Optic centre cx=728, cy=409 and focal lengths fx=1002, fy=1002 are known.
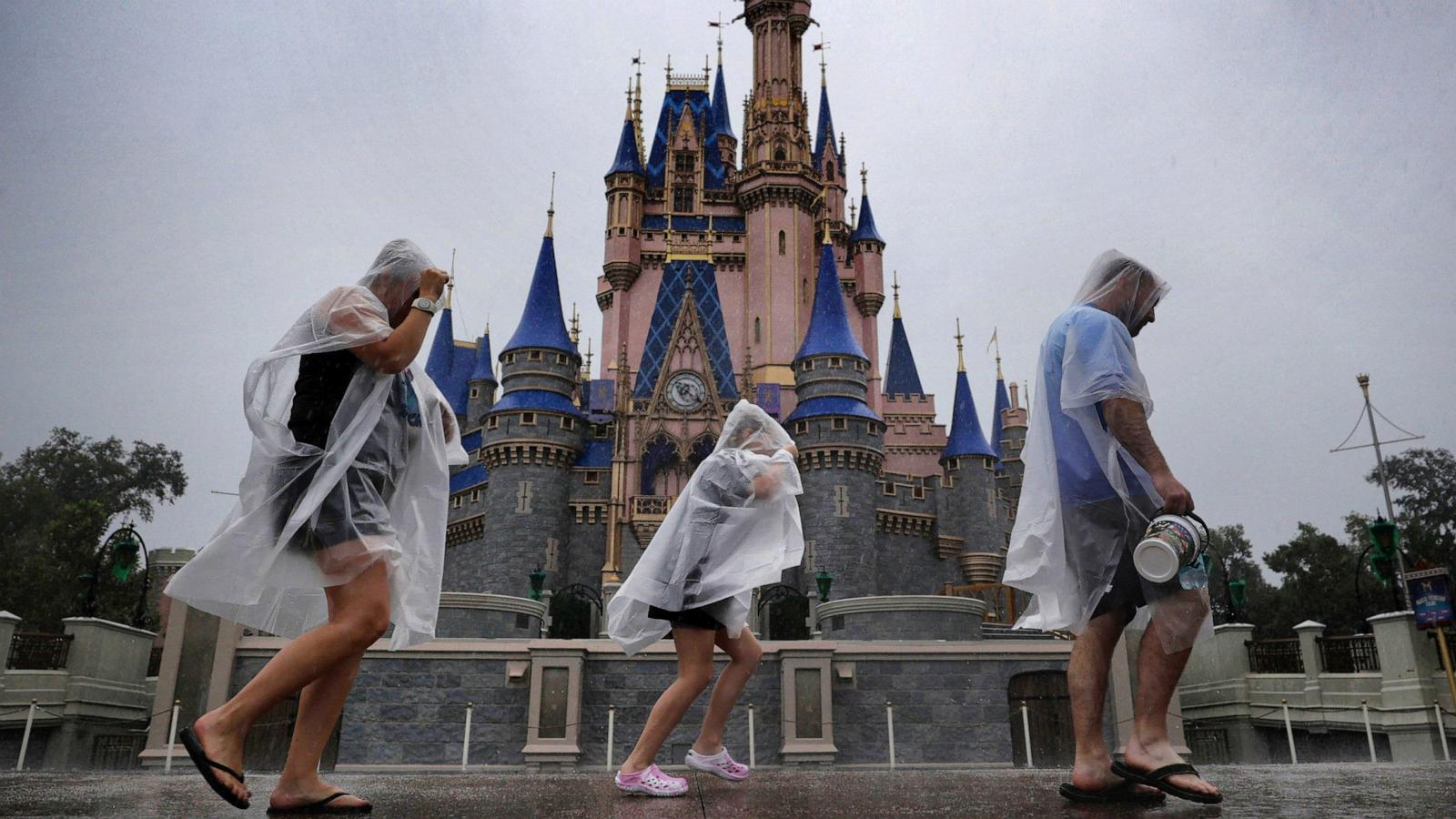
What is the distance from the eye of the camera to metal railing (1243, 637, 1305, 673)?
18.2 meters

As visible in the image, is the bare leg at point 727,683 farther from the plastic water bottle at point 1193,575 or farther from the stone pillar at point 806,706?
the stone pillar at point 806,706

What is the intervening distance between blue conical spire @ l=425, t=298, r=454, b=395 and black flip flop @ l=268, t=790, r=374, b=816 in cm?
4420

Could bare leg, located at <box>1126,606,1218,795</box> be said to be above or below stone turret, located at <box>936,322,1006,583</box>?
below

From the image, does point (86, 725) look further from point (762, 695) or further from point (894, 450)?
point (894, 450)

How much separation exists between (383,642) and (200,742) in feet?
47.2

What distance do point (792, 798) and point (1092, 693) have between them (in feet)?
3.90

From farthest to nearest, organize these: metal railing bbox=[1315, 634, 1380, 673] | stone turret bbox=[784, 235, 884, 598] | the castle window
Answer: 1. the castle window
2. stone turret bbox=[784, 235, 884, 598]
3. metal railing bbox=[1315, 634, 1380, 673]

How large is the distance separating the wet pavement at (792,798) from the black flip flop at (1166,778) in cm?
4

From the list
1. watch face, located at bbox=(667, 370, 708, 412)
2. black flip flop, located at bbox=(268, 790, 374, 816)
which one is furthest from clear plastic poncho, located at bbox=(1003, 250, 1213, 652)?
watch face, located at bbox=(667, 370, 708, 412)

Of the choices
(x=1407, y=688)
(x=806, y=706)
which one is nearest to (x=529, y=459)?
(x=806, y=706)

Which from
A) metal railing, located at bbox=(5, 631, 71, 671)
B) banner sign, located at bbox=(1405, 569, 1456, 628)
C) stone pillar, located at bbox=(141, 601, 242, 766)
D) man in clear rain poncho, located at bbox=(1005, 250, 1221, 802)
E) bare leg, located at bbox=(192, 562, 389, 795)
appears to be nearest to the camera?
bare leg, located at bbox=(192, 562, 389, 795)

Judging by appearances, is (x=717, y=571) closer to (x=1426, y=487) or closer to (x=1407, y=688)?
(x=1407, y=688)

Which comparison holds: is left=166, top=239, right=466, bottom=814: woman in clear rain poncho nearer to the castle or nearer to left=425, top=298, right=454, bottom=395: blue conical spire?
the castle

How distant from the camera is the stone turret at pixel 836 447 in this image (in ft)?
108
